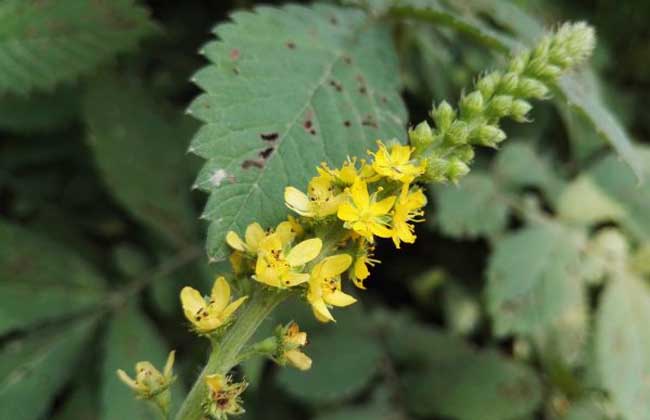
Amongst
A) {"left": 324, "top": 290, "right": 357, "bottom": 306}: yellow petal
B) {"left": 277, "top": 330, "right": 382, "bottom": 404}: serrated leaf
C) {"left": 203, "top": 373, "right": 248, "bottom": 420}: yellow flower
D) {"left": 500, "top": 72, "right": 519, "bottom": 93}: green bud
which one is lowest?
{"left": 277, "top": 330, "right": 382, "bottom": 404}: serrated leaf

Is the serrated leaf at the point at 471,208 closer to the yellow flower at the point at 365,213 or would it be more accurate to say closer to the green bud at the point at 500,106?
the green bud at the point at 500,106

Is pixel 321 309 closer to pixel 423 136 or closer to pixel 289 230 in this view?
pixel 289 230

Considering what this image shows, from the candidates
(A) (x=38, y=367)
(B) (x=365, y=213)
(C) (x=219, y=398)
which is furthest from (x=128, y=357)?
(B) (x=365, y=213)

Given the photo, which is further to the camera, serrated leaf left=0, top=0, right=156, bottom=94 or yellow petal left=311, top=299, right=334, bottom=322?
serrated leaf left=0, top=0, right=156, bottom=94

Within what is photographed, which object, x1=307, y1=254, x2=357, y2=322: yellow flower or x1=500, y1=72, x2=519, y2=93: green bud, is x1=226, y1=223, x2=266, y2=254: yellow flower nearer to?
x1=307, y1=254, x2=357, y2=322: yellow flower

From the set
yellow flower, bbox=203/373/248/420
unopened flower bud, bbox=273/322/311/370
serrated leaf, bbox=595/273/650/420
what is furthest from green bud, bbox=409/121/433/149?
serrated leaf, bbox=595/273/650/420
